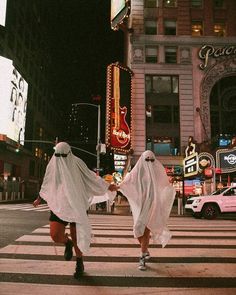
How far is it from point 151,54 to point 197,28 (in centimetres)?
571

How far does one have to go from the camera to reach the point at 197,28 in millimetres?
36500

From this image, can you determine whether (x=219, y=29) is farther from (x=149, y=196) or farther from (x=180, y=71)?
(x=149, y=196)

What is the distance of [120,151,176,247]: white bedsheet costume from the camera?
6156 mm

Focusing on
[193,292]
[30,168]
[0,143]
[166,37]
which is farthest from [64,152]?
[30,168]

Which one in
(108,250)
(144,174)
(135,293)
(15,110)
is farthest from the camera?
(15,110)

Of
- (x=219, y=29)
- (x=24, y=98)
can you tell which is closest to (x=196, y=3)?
(x=219, y=29)

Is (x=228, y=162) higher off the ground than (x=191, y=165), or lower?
higher

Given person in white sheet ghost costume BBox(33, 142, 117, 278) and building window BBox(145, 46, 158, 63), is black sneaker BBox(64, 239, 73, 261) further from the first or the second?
building window BBox(145, 46, 158, 63)

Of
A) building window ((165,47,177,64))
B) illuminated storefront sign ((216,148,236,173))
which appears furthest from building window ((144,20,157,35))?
illuminated storefront sign ((216,148,236,173))

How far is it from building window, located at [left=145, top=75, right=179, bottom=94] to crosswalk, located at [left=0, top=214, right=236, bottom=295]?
1128 inches

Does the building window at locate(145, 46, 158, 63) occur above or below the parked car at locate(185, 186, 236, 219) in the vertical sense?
above

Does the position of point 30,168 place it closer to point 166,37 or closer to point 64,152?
point 166,37

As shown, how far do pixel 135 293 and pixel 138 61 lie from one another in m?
33.0

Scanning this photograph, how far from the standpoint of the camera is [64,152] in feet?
18.6
